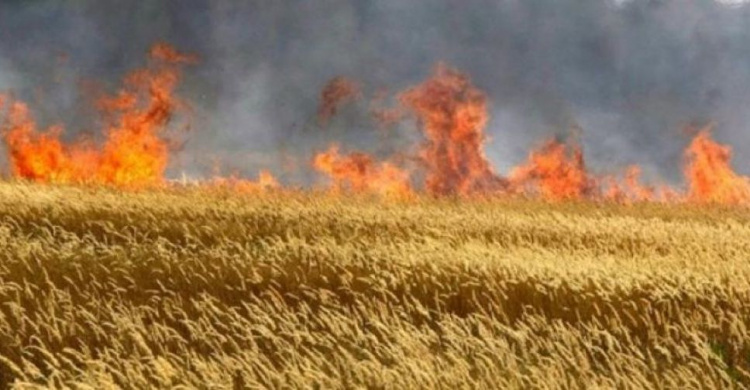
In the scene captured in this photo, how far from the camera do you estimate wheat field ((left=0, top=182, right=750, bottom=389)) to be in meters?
5.91

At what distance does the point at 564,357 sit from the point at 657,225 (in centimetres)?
1127

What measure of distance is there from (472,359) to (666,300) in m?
2.58

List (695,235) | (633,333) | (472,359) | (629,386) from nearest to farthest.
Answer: (629,386) < (472,359) < (633,333) < (695,235)

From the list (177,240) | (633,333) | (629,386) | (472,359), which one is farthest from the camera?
(177,240)

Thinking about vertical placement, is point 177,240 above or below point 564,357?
above

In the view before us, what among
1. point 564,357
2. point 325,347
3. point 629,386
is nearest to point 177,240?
point 325,347

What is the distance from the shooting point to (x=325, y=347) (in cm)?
685

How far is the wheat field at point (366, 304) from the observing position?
19.4ft

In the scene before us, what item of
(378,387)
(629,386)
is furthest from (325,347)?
(629,386)

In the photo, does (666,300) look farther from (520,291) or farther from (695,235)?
(695,235)

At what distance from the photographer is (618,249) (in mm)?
13875

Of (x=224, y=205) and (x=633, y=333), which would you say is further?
(x=224, y=205)

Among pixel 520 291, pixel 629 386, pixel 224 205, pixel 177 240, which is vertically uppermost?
pixel 224 205

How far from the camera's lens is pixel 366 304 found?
8680 mm
